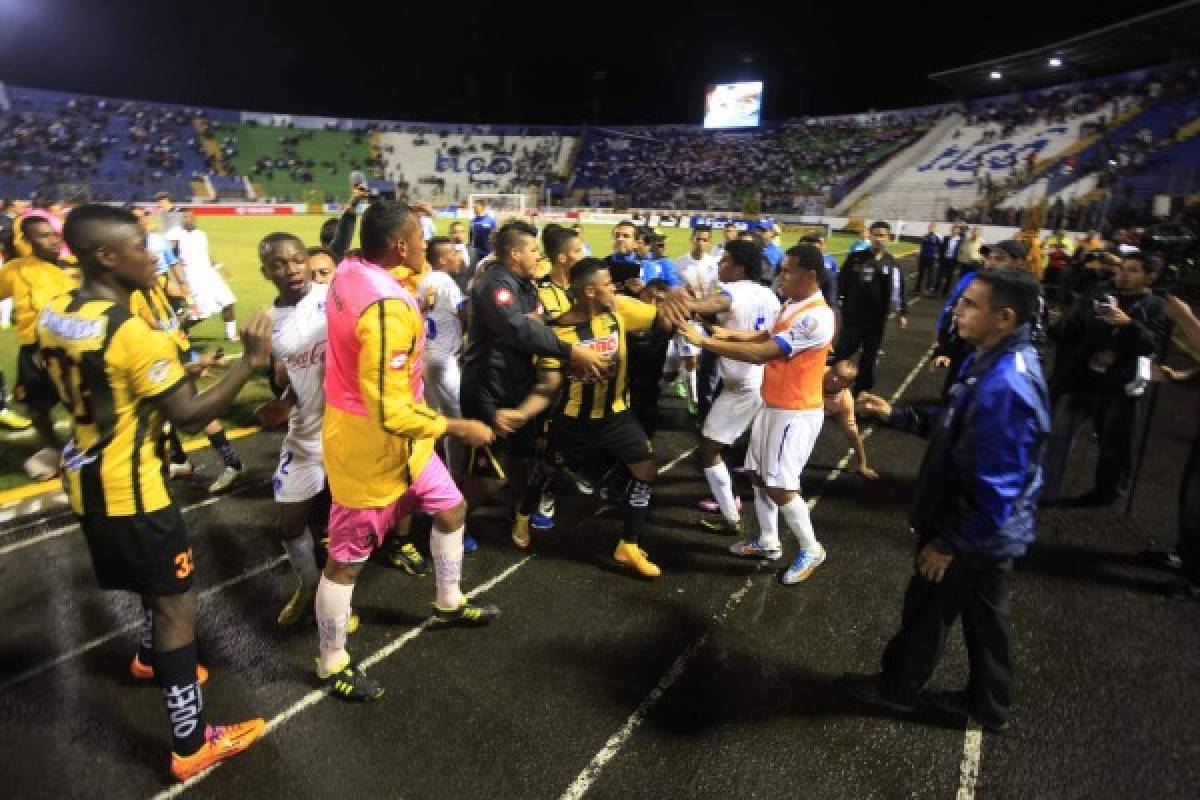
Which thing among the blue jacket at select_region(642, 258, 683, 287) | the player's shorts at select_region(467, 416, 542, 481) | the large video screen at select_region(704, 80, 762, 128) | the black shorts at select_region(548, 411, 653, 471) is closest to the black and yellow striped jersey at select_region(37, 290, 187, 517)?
the player's shorts at select_region(467, 416, 542, 481)

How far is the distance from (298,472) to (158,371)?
1.44 metres

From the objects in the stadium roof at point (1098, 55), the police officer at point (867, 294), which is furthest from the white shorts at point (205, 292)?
the stadium roof at point (1098, 55)

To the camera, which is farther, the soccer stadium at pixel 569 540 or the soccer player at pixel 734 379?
the soccer player at pixel 734 379

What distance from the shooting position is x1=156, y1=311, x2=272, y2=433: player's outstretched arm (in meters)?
2.51

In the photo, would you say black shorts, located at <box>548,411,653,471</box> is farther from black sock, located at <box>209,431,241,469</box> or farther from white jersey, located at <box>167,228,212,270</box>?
white jersey, located at <box>167,228,212,270</box>

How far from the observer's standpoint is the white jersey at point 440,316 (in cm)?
536

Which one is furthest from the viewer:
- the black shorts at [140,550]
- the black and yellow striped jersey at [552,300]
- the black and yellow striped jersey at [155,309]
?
the black and yellow striped jersey at [552,300]

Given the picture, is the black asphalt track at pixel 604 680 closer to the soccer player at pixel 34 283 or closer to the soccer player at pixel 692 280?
the soccer player at pixel 34 283

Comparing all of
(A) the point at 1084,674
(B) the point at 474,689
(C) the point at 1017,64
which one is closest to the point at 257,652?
(B) the point at 474,689

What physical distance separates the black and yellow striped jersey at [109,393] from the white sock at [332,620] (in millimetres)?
913

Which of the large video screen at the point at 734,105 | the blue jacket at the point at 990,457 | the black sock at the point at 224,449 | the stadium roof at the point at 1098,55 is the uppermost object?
the large video screen at the point at 734,105

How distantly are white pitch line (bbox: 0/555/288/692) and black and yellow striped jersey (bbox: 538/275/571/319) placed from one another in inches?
110

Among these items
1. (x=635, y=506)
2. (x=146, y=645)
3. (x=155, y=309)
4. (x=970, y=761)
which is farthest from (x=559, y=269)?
(x=970, y=761)

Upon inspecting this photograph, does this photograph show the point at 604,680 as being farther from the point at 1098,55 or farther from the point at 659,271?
the point at 1098,55
